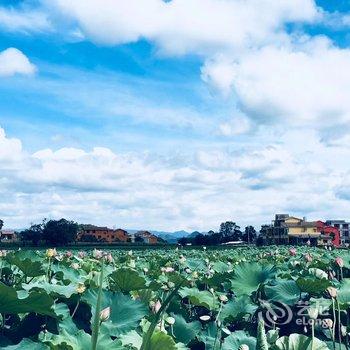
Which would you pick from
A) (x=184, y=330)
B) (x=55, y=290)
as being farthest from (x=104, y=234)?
(x=184, y=330)

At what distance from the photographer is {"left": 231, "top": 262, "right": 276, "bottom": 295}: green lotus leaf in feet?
10.5

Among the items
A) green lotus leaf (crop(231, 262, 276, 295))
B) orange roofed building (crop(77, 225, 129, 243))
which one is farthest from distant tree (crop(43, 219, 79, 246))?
green lotus leaf (crop(231, 262, 276, 295))

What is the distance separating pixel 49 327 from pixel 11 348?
58 cm

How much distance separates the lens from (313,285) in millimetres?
2848

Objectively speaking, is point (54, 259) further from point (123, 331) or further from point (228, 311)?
point (123, 331)

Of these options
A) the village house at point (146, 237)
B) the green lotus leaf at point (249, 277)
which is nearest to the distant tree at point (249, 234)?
the village house at point (146, 237)

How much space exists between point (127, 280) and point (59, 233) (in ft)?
205

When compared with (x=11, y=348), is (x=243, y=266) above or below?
above

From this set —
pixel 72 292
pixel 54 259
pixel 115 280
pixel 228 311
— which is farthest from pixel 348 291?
pixel 54 259

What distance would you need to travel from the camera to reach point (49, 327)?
6.63 feet

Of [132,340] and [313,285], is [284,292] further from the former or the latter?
[132,340]

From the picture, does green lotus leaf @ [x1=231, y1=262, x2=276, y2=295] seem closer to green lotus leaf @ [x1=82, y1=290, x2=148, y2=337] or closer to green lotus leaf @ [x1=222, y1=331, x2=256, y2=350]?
green lotus leaf @ [x1=82, y1=290, x2=148, y2=337]

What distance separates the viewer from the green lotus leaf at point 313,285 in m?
2.81

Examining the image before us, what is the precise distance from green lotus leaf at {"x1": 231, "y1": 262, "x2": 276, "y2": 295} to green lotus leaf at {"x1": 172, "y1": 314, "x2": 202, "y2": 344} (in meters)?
1.04
